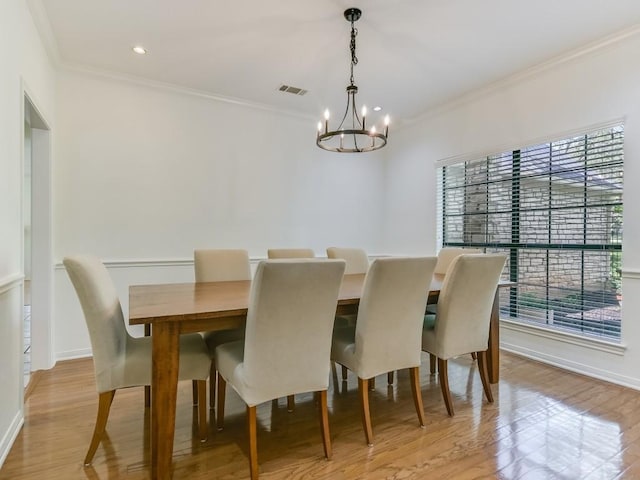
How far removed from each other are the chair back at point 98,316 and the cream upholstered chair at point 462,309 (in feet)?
5.89

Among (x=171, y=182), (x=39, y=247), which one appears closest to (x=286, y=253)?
(x=171, y=182)

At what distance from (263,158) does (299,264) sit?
2814mm

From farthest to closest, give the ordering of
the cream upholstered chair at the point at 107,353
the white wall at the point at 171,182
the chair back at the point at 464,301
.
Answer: the white wall at the point at 171,182 < the chair back at the point at 464,301 < the cream upholstered chair at the point at 107,353

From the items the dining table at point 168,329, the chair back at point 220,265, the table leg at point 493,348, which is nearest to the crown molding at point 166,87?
the chair back at point 220,265

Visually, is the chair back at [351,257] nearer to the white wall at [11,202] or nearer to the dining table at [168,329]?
the dining table at [168,329]

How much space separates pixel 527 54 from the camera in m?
2.96

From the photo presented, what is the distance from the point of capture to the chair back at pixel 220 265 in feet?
9.25

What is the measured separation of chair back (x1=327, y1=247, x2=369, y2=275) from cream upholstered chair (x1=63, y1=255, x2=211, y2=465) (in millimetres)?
Answer: 1626

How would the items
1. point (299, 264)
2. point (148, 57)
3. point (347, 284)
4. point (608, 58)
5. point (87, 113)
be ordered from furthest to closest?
point (87, 113), point (148, 57), point (608, 58), point (347, 284), point (299, 264)

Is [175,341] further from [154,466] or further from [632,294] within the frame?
[632,294]

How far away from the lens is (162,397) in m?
1.58

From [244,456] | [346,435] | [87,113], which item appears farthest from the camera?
[87,113]

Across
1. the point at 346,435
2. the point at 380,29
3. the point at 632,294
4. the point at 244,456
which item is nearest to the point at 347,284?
the point at 346,435

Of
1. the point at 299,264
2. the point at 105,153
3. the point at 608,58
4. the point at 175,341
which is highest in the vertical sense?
the point at 608,58
